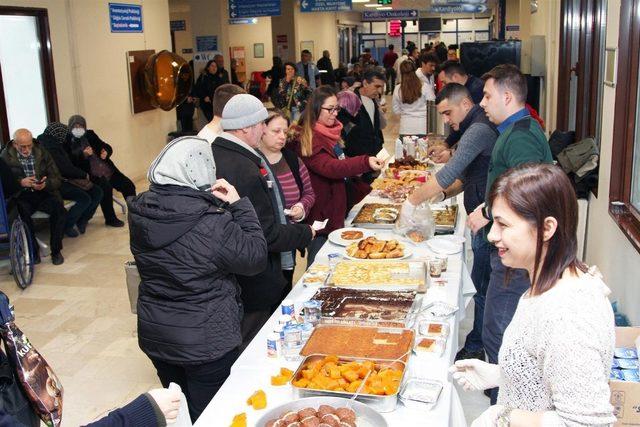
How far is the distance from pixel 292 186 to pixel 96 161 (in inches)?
176

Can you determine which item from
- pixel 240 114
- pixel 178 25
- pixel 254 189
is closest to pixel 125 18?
pixel 240 114

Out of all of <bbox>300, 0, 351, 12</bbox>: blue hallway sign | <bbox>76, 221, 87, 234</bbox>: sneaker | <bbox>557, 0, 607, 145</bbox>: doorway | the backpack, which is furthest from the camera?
<bbox>300, 0, 351, 12</bbox>: blue hallway sign

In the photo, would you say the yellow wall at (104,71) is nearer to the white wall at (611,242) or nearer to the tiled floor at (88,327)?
the tiled floor at (88,327)

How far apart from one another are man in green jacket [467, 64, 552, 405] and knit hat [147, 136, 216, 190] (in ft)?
4.54

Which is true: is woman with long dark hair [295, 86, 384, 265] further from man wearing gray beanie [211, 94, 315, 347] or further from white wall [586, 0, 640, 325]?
white wall [586, 0, 640, 325]

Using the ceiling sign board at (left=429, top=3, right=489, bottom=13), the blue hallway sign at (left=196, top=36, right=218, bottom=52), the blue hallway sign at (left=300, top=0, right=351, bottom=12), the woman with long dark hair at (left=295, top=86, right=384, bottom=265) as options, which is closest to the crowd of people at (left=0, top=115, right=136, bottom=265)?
the woman with long dark hair at (left=295, top=86, right=384, bottom=265)

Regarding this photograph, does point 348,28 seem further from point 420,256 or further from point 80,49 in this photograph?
point 420,256

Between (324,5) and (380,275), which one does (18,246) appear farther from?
(324,5)

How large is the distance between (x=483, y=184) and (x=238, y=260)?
172 centimetres

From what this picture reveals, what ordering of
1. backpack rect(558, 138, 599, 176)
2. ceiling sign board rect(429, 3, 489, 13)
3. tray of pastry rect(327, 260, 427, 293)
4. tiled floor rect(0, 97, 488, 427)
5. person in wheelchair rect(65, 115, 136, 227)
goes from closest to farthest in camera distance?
tray of pastry rect(327, 260, 427, 293)
tiled floor rect(0, 97, 488, 427)
backpack rect(558, 138, 599, 176)
person in wheelchair rect(65, 115, 136, 227)
ceiling sign board rect(429, 3, 489, 13)

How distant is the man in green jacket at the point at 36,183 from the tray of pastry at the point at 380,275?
413 centimetres

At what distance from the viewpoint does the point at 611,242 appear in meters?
4.33

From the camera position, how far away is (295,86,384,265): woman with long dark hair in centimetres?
438

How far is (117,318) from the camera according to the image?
17.6 ft
